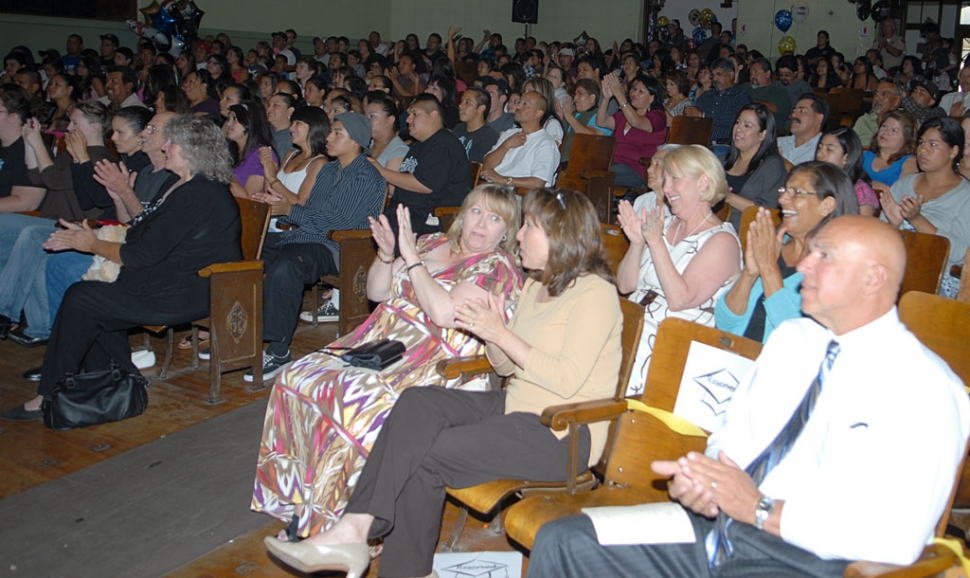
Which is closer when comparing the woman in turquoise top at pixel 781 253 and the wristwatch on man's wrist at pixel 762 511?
the wristwatch on man's wrist at pixel 762 511

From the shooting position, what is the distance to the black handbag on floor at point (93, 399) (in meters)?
3.37

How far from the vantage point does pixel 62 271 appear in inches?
160

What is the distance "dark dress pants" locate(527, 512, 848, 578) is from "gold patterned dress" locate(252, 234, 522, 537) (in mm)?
782

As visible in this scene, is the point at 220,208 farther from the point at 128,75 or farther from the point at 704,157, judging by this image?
the point at 128,75

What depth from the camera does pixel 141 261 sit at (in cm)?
357

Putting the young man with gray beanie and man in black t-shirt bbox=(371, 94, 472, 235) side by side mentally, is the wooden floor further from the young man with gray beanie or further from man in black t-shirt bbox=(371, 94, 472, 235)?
man in black t-shirt bbox=(371, 94, 472, 235)

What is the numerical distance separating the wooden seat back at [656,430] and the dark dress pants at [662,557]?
349mm

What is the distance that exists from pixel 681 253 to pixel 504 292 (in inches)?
24.1

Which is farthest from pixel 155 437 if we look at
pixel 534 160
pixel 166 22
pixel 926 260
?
pixel 166 22

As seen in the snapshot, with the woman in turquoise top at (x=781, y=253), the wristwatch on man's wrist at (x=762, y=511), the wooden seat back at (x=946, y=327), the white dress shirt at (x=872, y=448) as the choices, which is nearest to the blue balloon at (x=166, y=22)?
the woman in turquoise top at (x=781, y=253)

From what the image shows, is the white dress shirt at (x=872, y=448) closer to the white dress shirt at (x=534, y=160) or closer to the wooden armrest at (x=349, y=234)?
the wooden armrest at (x=349, y=234)

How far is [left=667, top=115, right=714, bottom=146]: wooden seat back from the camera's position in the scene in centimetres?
653

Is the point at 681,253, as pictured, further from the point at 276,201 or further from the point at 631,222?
the point at 276,201

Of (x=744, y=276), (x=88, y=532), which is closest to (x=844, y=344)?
(x=744, y=276)
